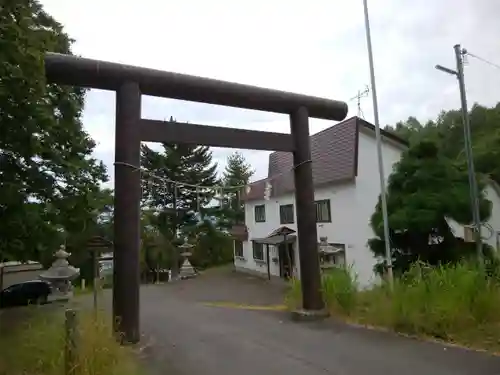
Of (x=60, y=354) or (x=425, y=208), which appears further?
(x=425, y=208)

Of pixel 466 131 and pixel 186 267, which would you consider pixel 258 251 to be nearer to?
pixel 186 267

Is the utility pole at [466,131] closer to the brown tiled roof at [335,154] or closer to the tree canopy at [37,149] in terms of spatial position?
the brown tiled roof at [335,154]

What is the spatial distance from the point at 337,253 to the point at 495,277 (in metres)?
13.1

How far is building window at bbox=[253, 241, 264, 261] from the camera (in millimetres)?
29719

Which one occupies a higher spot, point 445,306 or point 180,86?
point 180,86

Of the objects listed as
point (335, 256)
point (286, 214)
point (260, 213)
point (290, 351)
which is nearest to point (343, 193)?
point (335, 256)

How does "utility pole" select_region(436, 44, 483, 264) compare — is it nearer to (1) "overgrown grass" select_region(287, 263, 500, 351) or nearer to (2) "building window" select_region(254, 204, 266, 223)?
(1) "overgrown grass" select_region(287, 263, 500, 351)

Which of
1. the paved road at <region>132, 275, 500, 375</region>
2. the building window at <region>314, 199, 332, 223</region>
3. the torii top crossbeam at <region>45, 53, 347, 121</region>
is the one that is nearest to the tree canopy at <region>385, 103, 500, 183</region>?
the building window at <region>314, 199, 332, 223</region>

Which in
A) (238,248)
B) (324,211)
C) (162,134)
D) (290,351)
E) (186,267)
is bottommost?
(290,351)

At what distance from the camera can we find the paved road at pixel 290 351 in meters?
5.80

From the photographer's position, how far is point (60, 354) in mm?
5336

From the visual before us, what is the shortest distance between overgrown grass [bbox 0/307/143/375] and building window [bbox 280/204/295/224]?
1974 centimetres

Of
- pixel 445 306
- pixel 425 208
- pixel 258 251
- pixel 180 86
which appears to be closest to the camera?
pixel 445 306

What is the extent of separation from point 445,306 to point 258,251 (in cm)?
2330
